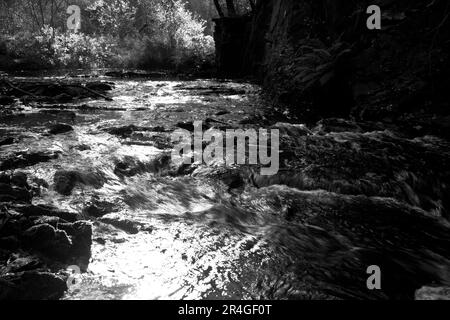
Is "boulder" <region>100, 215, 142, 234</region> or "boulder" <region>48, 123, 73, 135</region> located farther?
"boulder" <region>48, 123, 73, 135</region>

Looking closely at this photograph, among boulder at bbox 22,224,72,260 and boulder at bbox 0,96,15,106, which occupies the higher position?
boulder at bbox 0,96,15,106

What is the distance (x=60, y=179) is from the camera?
404 centimetres

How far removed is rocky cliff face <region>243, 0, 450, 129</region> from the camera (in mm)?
7348

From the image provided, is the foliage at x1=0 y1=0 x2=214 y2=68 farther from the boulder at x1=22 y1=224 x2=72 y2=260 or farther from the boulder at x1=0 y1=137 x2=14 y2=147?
the boulder at x1=22 y1=224 x2=72 y2=260

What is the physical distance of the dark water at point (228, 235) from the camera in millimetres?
2645

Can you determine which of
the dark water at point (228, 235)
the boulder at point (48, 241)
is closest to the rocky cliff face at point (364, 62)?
the dark water at point (228, 235)

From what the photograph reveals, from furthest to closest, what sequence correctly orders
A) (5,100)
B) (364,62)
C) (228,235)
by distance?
1. (5,100)
2. (364,62)
3. (228,235)

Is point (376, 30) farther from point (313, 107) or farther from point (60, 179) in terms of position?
point (60, 179)

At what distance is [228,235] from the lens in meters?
3.39

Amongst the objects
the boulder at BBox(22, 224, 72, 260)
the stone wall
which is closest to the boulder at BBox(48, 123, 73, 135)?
the boulder at BBox(22, 224, 72, 260)
